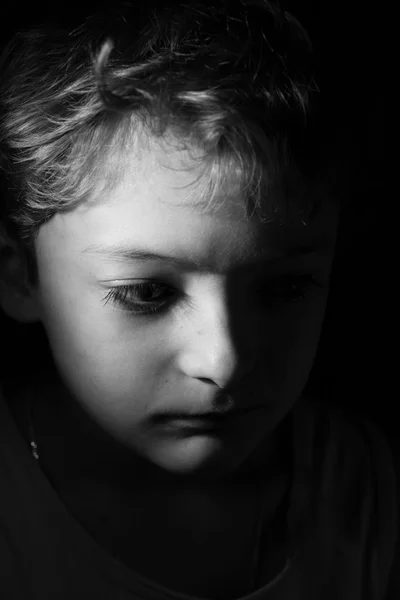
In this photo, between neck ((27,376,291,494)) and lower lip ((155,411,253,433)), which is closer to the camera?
lower lip ((155,411,253,433))

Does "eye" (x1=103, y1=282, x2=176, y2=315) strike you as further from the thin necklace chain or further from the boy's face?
the thin necklace chain

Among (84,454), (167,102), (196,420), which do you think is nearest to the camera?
(167,102)

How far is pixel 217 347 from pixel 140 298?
0.33ft

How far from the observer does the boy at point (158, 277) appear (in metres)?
0.79

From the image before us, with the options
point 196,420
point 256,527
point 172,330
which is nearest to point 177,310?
point 172,330

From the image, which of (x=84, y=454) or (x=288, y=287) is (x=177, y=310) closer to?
(x=288, y=287)

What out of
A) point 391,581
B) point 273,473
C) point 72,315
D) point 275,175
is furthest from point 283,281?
point 391,581

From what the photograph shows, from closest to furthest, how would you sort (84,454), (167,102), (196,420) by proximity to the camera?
(167,102)
(196,420)
(84,454)

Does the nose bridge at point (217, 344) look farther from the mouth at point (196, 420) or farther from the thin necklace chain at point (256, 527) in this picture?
the thin necklace chain at point (256, 527)

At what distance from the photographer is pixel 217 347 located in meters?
0.82

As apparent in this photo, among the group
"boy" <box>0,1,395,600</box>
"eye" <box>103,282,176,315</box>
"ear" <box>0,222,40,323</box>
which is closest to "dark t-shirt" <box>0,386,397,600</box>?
"boy" <box>0,1,395,600</box>

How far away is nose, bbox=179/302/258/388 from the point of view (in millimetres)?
817

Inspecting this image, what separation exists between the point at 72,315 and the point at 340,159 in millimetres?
349

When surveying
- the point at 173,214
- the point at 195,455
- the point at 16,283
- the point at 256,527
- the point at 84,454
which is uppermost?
the point at 173,214
